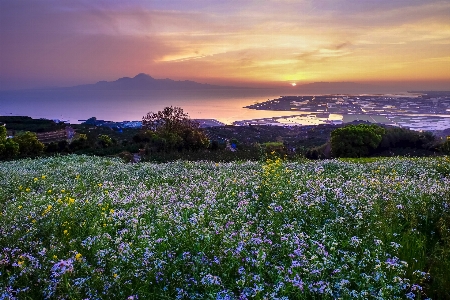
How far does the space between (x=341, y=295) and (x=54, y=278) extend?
3282mm

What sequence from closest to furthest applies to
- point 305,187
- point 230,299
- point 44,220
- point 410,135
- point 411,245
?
1. point 230,299
2. point 411,245
3. point 44,220
4. point 305,187
5. point 410,135

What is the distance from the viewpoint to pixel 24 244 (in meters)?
5.37

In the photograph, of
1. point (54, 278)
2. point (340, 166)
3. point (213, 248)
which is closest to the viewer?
point (54, 278)

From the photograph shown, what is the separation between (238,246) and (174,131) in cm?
2722

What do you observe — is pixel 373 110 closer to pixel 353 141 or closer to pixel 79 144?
pixel 353 141

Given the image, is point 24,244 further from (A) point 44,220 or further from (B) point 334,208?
(B) point 334,208

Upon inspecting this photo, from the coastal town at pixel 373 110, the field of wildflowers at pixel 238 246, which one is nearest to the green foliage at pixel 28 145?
the field of wildflowers at pixel 238 246

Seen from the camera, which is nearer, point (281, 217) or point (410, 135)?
point (281, 217)

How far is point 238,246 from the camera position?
4.34 meters

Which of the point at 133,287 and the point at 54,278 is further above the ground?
the point at 54,278

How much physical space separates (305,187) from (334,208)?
148cm

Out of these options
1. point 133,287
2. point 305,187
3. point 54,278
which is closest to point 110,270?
point 133,287

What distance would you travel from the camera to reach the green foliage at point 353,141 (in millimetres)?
29781

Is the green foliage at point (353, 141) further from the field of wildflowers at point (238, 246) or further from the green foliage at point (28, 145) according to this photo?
the green foliage at point (28, 145)
